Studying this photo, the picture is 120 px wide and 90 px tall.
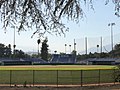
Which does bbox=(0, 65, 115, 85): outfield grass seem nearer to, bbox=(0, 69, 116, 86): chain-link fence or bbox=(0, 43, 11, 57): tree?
bbox=(0, 69, 116, 86): chain-link fence

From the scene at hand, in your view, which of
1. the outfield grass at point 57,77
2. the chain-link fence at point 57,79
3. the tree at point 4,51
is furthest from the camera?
the tree at point 4,51

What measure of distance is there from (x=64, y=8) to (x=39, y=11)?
510 millimetres

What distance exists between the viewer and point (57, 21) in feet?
18.4

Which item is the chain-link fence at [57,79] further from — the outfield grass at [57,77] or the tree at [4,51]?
the tree at [4,51]

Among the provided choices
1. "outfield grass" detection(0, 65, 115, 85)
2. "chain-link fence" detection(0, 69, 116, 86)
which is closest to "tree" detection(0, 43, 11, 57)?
"outfield grass" detection(0, 65, 115, 85)

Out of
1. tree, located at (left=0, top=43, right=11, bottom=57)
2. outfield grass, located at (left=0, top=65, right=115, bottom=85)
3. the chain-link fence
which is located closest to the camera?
the chain-link fence

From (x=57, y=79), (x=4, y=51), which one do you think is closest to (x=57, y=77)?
(x=57, y=79)

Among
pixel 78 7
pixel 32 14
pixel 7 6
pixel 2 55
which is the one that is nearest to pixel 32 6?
pixel 32 14

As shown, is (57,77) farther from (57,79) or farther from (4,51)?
(4,51)

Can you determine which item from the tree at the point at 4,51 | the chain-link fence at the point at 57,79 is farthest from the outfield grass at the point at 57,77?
the tree at the point at 4,51

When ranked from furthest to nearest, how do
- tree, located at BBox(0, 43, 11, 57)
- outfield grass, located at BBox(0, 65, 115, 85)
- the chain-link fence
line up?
tree, located at BBox(0, 43, 11, 57) < outfield grass, located at BBox(0, 65, 115, 85) < the chain-link fence

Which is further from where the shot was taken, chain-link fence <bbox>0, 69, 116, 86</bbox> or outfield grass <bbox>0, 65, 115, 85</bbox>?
outfield grass <bbox>0, 65, 115, 85</bbox>

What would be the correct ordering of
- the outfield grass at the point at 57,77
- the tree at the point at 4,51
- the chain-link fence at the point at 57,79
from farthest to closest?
1. the tree at the point at 4,51
2. the outfield grass at the point at 57,77
3. the chain-link fence at the point at 57,79

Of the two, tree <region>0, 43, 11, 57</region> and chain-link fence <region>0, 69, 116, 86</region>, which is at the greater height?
tree <region>0, 43, 11, 57</region>
